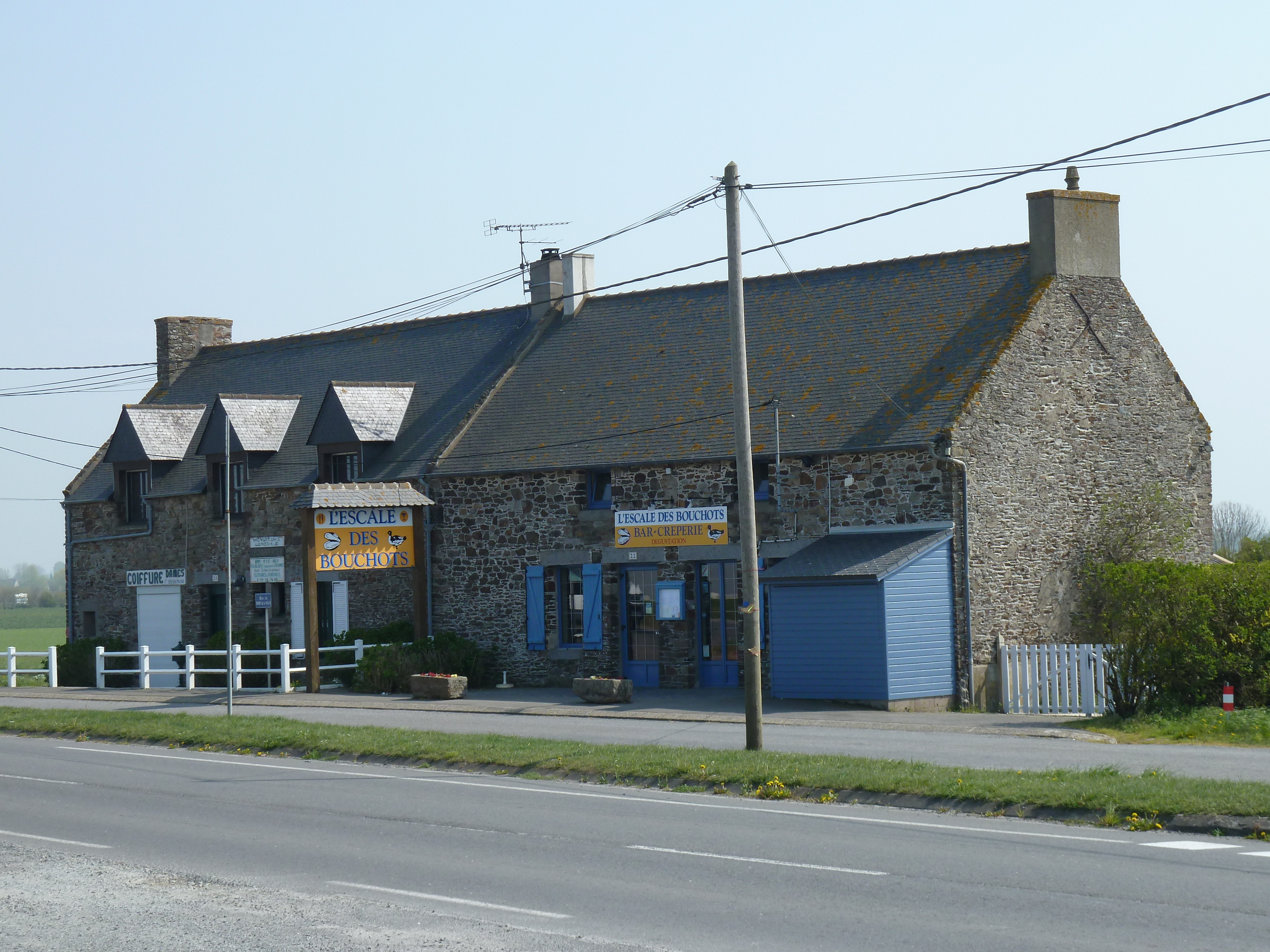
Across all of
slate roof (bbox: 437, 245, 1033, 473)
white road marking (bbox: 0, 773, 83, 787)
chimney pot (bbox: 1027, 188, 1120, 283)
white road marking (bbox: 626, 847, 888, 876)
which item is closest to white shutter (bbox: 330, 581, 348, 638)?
slate roof (bbox: 437, 245, 1033, 473)

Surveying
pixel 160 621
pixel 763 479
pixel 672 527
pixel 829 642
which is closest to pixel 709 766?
pixel 829 642

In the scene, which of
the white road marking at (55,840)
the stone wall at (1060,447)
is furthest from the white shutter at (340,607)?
the white road marking at (55,840)

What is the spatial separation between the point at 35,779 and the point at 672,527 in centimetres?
1341

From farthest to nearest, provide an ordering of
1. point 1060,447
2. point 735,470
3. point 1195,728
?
point 735,470
point 1060,447
point 1195,728

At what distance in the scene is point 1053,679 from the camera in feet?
75.6

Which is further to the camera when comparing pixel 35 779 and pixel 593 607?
pixel 593 607

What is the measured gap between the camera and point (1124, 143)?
16641 millimetres

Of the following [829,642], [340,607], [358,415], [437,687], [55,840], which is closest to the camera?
[55,840]

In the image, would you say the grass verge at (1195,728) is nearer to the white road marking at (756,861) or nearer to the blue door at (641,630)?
the blue door at (641,630)

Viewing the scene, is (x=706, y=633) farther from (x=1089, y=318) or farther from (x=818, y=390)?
(x=1089, y=318)

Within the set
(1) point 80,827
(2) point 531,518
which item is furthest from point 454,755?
(2) point 531,518

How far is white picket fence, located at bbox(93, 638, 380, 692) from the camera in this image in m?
28.1

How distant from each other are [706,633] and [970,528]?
5.55 meters

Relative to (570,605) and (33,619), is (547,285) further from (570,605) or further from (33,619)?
(33,619)
